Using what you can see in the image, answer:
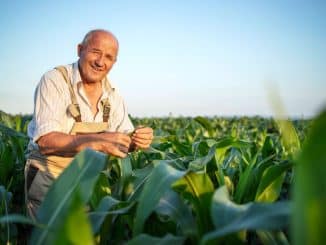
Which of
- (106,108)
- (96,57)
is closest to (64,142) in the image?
(106,108)

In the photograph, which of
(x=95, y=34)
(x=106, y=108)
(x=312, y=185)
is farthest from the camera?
(x=106, y=108)

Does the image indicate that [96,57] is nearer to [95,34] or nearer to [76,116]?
[95,34]

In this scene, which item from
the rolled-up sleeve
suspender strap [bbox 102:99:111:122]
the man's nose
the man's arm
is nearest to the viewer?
→ the man's arm

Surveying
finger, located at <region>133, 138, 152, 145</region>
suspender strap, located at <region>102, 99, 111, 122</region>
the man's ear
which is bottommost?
finger, located at <region>133, 138, 152, 145</region>

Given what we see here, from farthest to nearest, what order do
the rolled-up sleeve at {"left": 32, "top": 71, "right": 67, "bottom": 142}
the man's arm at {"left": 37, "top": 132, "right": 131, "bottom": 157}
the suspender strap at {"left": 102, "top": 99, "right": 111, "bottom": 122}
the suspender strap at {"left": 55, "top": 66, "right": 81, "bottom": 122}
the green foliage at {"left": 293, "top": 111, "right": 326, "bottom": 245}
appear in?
the suspender strap at {"left": 102, "top": 99, "right": 111, "bottom": 122}
the suspender strap at {"left": 55, "top": 66, "right": 81, "bottom": 122}
the rolled-up sleeve at {"left": 32, "top": 71, "right": 67, "bottom": 142}
the man's arm at {"left": 37, "top": 132, "right": 131, "bottom": 157}
the green foliage at {"left": 293, "top": 111, "right": 326, "bottom": 245}

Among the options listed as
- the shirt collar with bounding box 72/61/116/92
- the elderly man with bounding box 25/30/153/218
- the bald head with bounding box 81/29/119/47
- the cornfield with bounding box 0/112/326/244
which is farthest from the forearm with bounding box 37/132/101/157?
the bald head with bounding box 81/29/119/47

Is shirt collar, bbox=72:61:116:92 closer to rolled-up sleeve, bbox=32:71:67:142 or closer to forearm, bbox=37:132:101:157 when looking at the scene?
rolled-up sleeve, bbox=32:71:67:142

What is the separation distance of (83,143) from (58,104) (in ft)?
1.27

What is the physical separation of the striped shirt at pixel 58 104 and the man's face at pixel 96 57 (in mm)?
62

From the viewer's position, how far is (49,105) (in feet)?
7.93

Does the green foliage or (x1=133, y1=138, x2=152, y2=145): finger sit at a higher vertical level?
the green foliage

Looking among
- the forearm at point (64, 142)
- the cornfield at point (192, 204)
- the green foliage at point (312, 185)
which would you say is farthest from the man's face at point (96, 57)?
the green foliage at point (312, 185)

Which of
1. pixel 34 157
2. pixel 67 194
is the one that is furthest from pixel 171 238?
pixel 34 157

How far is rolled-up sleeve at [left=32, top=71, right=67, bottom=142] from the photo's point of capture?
2354 millimetres
